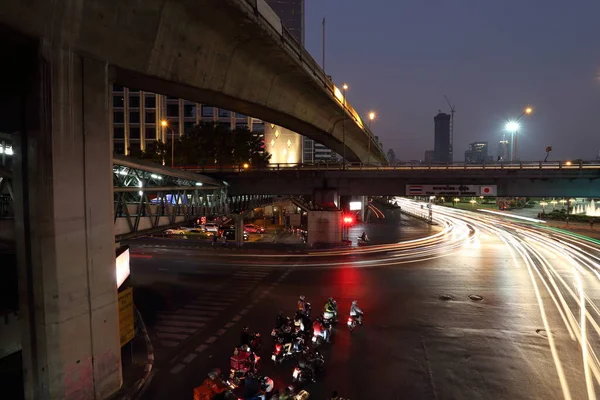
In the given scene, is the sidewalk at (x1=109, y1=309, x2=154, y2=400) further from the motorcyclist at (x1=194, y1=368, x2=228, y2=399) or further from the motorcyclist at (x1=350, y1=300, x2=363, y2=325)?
the motorcyclist at (x1=350, y1=300, x2=363, y2=325)

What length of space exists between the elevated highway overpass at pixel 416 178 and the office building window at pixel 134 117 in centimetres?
5205

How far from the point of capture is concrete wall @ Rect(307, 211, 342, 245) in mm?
33312

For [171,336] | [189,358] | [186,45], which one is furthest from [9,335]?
[186,45]

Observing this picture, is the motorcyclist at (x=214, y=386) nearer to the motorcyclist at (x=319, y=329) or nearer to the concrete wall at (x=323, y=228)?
the motorcyclist at (x=319, y=329)

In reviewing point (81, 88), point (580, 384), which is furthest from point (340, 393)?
point (81, 88)

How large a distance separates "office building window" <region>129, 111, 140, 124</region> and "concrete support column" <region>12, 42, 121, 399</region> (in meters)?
74.8

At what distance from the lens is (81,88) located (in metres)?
9.22

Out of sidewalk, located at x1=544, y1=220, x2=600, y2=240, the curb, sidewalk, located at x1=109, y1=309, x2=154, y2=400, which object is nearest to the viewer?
the curb

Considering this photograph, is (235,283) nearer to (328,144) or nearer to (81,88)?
(81,88)

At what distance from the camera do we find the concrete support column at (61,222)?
8.62m

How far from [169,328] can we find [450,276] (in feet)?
57.8

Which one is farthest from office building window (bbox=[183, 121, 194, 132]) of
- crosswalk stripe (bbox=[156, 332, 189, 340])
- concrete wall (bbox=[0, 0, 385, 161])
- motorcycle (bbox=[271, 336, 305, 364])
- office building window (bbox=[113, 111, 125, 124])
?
motorcycle (bbox=[271, 336, 305, 364])

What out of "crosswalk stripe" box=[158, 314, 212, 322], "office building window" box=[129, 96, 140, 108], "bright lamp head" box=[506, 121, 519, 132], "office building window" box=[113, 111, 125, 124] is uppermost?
"office building window" box=[129, 96, 140, 108]

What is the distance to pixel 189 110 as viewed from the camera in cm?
7812
